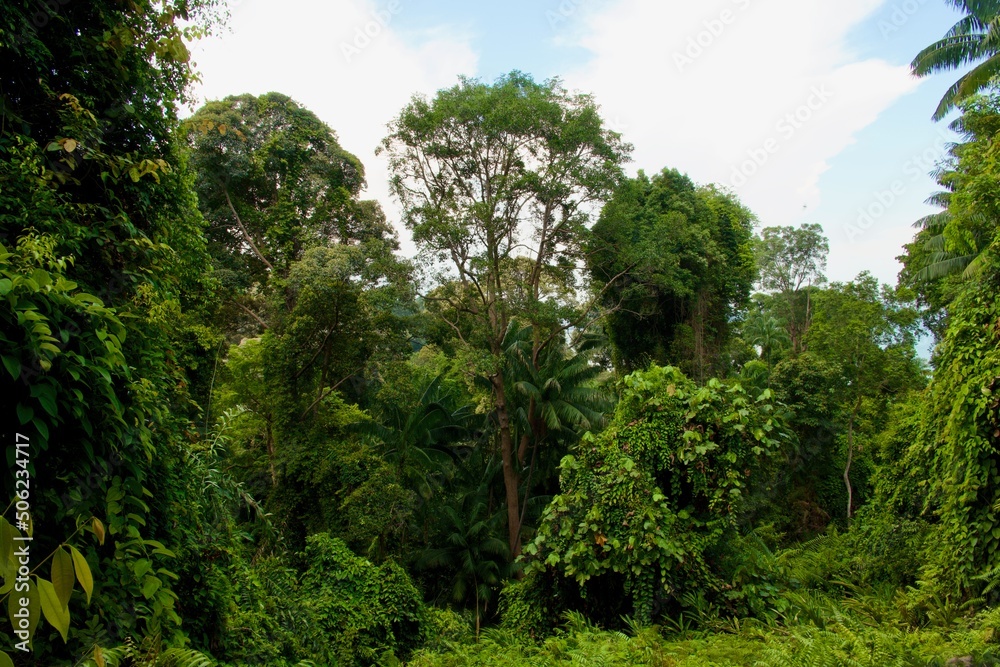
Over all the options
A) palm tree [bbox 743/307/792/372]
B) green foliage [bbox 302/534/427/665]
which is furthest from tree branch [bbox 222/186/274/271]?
palm tree [bbox 743/307/792/372]

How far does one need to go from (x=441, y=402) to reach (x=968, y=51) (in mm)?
14956

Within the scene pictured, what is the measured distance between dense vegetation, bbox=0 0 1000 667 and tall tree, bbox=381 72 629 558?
0.26 feet

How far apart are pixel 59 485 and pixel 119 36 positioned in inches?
106

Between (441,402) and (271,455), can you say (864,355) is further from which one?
(271,455)

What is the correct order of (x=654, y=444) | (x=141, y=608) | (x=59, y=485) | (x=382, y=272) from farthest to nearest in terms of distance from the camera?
(x=382, y=272)
(x=654, y=444)
(x=141, y=608)
(x=59, y=485)

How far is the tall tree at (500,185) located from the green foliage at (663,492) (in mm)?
6549

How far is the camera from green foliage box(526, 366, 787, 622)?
6113 mm

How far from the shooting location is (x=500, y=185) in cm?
1355

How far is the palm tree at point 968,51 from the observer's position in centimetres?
1142

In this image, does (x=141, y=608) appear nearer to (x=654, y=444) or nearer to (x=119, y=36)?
(x=119, y=36)

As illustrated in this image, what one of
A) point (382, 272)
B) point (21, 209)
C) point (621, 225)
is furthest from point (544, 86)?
point (21, 209)

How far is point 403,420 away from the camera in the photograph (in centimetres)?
1549

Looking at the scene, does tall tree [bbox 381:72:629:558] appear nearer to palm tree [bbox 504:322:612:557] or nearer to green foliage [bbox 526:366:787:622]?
palm tree [bbox 504:322:612:557]

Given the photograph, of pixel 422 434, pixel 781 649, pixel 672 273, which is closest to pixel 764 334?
pixel 672 273
